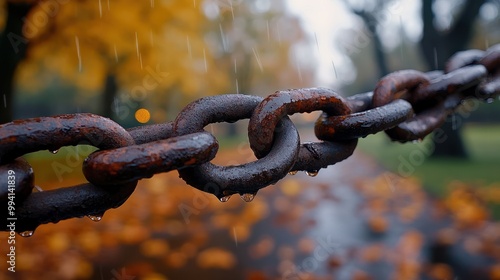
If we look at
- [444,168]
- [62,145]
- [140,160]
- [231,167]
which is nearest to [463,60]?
[231,167]

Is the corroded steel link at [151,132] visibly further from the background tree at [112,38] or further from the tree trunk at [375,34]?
the tree trunk at [375,34]

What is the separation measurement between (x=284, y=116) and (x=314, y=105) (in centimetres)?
10

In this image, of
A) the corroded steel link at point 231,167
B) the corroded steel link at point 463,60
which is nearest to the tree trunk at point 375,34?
the corroded steel link at point 463,60

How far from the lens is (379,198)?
670 centimetres

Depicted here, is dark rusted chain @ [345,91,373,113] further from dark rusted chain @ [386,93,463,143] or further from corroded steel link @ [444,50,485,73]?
corroded steel link @ [444,50,485,73]

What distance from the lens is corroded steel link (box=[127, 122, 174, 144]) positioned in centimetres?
91

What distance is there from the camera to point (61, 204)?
0.83 metres

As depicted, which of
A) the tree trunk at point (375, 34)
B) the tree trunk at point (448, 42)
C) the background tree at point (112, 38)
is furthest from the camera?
the tree trunk at point (375, 34)

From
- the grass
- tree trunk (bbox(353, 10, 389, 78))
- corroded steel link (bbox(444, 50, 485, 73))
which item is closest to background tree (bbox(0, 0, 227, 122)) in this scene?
tree trunk (bbox(353, 10, 389, 78))

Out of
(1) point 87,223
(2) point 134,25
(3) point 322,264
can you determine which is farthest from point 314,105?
(2) point 134,25

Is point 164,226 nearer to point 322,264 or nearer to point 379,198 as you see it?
point 322,264

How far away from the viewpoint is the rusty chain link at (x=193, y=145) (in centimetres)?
80

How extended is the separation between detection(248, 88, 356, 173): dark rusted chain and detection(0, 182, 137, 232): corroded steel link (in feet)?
1.05

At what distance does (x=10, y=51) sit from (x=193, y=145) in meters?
7.50
